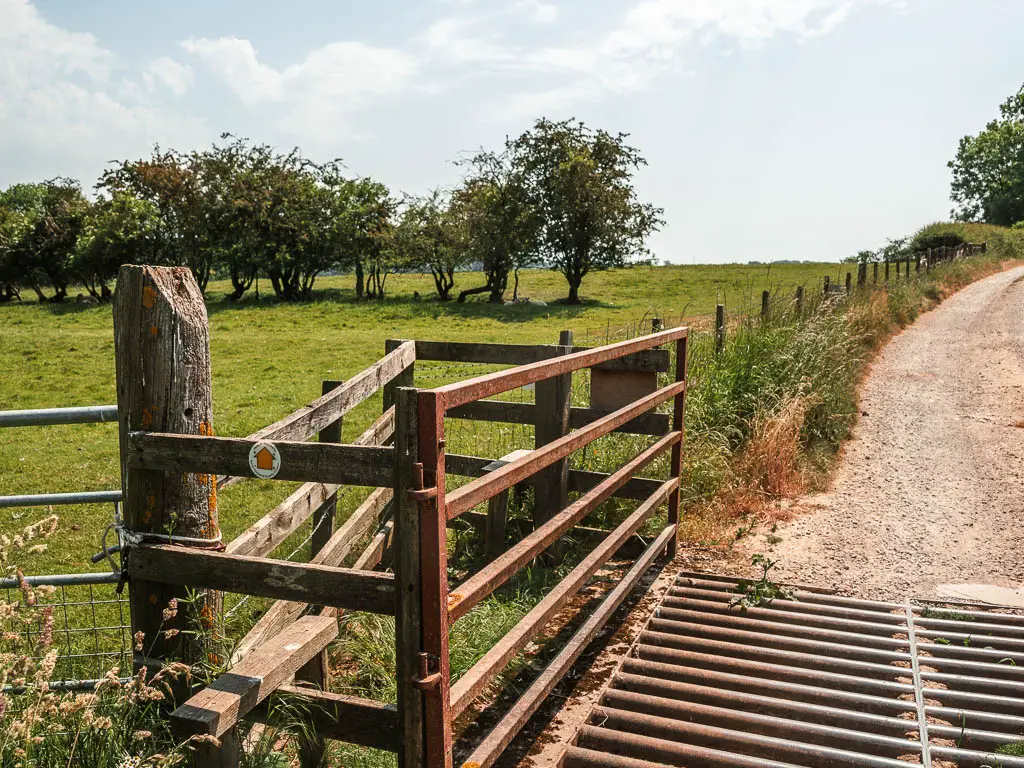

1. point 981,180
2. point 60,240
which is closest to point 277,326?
point 60,240

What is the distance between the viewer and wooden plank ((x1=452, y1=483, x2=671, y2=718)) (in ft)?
9.30

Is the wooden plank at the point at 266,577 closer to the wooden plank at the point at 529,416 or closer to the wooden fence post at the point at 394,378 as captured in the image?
the wooden fence post at the point at 394,378

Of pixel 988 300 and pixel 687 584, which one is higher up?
pixel 988 300

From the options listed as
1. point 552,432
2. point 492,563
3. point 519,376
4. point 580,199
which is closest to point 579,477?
point 552,432

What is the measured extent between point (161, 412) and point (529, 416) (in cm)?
322

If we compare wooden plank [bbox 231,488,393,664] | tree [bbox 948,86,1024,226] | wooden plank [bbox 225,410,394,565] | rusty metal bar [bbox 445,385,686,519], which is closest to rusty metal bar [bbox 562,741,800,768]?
rusty metal bar [bbox 445,385,686,519]

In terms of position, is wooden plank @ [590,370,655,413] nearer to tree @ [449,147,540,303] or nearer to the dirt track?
the dirt track

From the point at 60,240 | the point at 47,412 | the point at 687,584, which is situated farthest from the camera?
Result: the point at 60,240

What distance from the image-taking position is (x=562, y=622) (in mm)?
4953

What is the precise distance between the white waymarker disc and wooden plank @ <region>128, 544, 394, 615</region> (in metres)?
0.30

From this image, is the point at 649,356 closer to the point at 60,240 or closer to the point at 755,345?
the point at 755,345

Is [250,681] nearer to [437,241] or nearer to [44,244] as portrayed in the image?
[437,241]

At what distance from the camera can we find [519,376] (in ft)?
10.3

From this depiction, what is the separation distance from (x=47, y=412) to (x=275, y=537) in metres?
1.05
